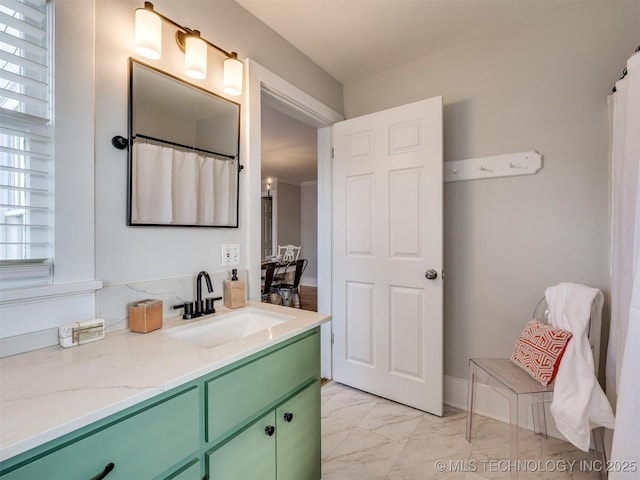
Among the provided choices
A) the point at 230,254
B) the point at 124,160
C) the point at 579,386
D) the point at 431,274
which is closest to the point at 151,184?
the point at 124,160

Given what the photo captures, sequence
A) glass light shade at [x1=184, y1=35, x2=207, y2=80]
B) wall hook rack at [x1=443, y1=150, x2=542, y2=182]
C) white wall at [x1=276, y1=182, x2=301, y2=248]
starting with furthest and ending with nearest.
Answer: white wall at [x1=276, y1=182, x2=301, y2=248] → wall hook rack at [x1=443, y1=150, x2=542, y2=182] → glass light shade at [x1=184, y1=35, x2=207, y2=80]

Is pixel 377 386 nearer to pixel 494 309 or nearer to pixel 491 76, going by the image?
pixel 494 309

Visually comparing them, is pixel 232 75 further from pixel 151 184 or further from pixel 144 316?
pixel 144 316

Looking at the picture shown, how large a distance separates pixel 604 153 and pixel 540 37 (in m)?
0.78

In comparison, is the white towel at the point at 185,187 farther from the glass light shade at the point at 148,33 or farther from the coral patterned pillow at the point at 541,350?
the coral patterned pillow at the point at 541,350

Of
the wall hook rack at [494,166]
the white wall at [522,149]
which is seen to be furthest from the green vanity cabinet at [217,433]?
the wall hook rack at [494,166]

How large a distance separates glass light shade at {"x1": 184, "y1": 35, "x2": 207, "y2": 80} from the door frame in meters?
0.34

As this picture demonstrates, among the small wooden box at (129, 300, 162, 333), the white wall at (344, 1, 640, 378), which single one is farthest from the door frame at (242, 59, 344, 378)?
the white wall at (344, 1, 640, 378)

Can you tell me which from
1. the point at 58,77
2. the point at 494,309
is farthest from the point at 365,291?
the point at 58,77

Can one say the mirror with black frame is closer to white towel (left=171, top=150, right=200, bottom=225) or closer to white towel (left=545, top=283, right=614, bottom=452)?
white towel (left=171, top=150, right=200, bottom=225)

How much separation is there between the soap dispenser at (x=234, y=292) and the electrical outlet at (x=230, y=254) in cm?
9

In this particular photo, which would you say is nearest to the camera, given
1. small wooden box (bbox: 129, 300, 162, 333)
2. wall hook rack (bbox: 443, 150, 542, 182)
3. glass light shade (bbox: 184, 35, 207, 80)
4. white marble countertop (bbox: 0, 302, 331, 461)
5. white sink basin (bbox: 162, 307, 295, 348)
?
white marble countertop (bbox: 0, 302, 331, 461)

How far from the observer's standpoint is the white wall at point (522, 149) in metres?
1.60

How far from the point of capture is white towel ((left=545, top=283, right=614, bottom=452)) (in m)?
1.26
